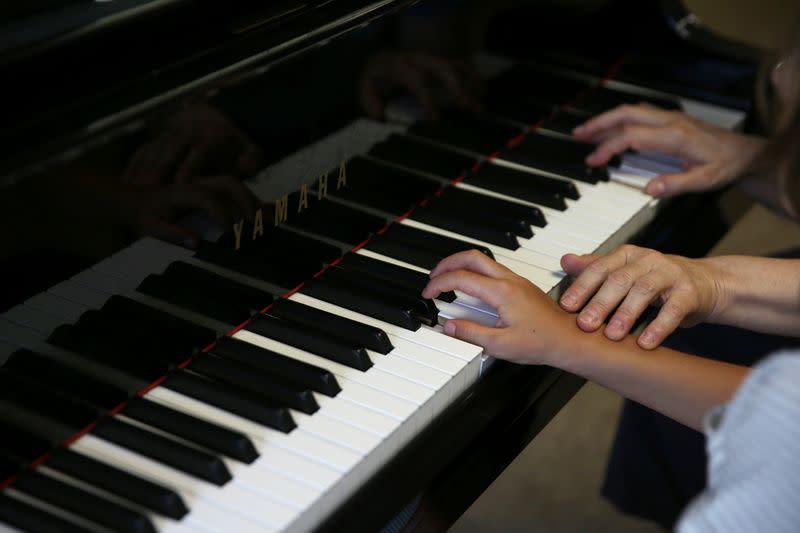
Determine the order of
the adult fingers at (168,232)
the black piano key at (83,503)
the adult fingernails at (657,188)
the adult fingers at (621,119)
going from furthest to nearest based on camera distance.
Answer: the adult fingers at (621,119) < the adult fingernails at (657,188) < the adult fingers at (168,232) < the black piano key at (83,503)

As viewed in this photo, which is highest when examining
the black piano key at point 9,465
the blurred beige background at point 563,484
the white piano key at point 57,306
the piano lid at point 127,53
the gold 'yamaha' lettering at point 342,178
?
→ the piano lid at point 127,53

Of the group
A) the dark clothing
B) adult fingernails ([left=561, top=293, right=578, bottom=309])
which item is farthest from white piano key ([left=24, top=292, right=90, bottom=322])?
the dark clothing

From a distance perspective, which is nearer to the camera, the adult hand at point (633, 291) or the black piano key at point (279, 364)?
the black piano key at point (279, 364)

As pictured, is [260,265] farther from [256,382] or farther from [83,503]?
[83,503]

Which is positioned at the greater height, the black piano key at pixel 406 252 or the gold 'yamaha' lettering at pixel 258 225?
the gold 'yamaha' lettering at pixel 258 225

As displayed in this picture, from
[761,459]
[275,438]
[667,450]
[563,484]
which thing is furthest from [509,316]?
[563,484]

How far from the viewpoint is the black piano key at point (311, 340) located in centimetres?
127

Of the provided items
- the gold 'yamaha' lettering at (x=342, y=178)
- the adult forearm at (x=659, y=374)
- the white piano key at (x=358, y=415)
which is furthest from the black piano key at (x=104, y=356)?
the adult forearm at (x=659, y=374)

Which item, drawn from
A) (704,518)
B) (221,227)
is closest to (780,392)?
(704,518)

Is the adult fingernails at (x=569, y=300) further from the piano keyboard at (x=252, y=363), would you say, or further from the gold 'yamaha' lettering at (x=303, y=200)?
the gold 'yamaha' lettering at (x=303, y=200)

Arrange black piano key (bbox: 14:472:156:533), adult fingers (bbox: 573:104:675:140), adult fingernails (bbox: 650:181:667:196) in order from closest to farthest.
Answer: black piano key (bbox: 14:472:156:533), adult fingernails (bbox: 650:181:667:196), adult fingers (bbox: 573:104:675:140)

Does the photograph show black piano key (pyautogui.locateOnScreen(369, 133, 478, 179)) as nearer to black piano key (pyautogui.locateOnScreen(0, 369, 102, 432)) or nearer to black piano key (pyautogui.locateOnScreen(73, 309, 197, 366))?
black piano key (pyautogui.locateOnScreen(73, 309, 197, 366))

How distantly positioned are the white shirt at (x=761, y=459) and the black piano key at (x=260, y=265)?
2.17 ft

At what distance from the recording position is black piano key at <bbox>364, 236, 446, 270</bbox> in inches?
58.9
